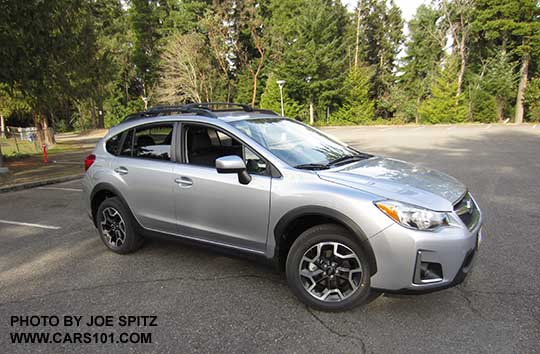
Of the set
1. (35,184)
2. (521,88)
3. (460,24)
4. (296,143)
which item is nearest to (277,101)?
(460,24)

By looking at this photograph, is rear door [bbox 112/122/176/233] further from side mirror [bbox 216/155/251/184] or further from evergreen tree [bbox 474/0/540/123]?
evergreen tree [bbox 474/0/540/123]

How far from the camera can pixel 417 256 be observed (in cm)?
244

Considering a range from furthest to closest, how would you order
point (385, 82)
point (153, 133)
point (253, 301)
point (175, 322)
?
point (385, 82) → point (153, 133) → point (253, 301) → point (175, 322)

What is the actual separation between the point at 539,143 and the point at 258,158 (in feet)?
47.1

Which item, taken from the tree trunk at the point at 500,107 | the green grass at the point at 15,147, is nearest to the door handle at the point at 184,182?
the green grass at the point at 15,147

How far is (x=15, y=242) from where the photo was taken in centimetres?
478

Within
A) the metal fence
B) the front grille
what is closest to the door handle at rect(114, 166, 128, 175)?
the front grille

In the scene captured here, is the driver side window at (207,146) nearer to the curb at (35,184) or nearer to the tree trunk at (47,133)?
the curb at (35,184)

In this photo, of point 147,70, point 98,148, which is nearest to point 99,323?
point 98,148

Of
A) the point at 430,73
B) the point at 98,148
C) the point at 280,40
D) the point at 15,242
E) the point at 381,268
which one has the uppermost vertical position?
the point at 280,40

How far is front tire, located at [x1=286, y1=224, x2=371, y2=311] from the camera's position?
8.76 ft

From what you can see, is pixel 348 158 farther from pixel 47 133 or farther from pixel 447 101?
pixel 447 101

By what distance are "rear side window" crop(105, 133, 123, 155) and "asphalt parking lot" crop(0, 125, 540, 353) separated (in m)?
1.25

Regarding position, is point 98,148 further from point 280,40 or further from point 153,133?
point 280,40
